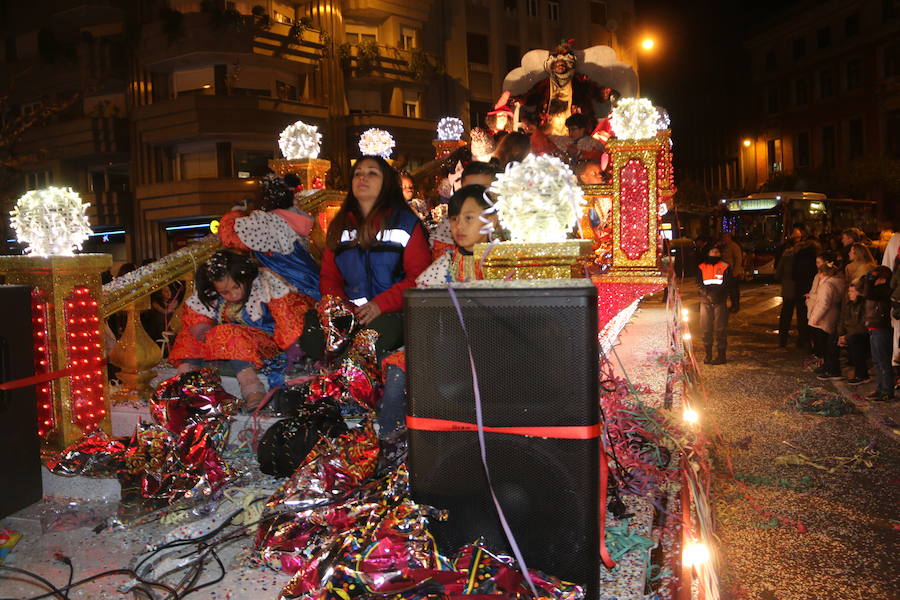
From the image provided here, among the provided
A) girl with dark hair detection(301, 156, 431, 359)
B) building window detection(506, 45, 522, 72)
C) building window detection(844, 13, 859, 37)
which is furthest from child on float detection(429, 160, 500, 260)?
building window detection(844, 13, 859, 37)

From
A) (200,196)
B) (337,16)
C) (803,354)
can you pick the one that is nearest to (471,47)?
(337,16)

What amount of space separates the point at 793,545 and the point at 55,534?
4197 millimetres

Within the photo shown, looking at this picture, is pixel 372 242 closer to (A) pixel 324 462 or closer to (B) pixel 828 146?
(A) pixel 324 462

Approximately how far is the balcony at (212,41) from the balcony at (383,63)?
1735 mm

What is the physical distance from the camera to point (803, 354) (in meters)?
11.7

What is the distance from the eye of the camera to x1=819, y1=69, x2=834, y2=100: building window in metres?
43.8

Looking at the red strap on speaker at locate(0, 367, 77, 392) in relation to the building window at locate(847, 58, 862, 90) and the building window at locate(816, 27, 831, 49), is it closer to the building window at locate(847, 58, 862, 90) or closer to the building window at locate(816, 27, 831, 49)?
the building window at locate(847, 58, 862, 90)

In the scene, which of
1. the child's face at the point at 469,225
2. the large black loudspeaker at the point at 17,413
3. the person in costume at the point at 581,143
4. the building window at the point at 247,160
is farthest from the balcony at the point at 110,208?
the child's face at the point at 469,225

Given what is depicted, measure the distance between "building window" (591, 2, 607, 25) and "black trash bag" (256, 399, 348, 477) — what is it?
117 feet

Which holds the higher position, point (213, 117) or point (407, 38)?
point (407, 38)

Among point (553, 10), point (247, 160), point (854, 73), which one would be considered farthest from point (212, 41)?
point (854, 73)

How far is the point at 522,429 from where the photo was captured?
227 centimetres

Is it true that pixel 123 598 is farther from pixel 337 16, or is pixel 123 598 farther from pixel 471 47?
pixel 471 47

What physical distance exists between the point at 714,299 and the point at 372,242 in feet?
24.0
